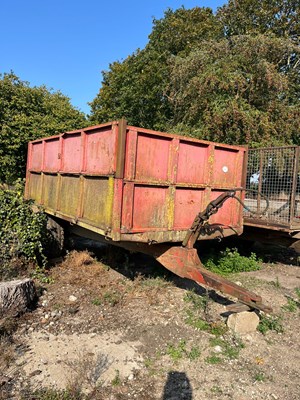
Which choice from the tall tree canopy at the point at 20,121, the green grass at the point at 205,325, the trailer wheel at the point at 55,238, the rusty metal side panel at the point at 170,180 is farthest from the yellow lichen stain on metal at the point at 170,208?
the tall tree canopy at the point at 20,121

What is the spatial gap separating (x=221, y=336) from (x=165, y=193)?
182 cm

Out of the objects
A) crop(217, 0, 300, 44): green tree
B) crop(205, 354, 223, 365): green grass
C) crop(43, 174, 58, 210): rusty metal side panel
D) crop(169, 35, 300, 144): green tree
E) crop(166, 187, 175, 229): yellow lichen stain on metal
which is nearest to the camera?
crop(205, 354, 223, 365): green grass

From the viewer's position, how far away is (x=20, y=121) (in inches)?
412

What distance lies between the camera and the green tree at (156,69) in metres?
16.7

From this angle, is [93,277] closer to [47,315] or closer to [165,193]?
[47,315]

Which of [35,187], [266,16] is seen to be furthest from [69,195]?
[266,16]

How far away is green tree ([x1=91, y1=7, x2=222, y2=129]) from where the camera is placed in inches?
657

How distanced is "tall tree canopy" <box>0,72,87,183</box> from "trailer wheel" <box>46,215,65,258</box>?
16.9 ft

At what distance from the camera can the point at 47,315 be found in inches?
160

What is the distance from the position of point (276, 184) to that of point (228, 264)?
1.82m

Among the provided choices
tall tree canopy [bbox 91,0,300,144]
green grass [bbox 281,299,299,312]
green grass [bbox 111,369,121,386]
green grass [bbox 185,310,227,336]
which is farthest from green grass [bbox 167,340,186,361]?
tall tree canopy [bbox 91,0,300,144]

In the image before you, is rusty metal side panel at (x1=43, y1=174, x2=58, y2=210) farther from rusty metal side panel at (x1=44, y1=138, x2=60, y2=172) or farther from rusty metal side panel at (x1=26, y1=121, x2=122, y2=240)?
rusty metal side panel at (x1=44, y1=138, x2=60, y2=172)

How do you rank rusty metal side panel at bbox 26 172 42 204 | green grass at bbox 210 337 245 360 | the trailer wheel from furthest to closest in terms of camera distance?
rusty metal side panel at bbox 26 172 42 204
the trailer wheel
green grass at bbox 210 337 245 360

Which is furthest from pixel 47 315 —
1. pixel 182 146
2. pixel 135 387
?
pixel 182 146
